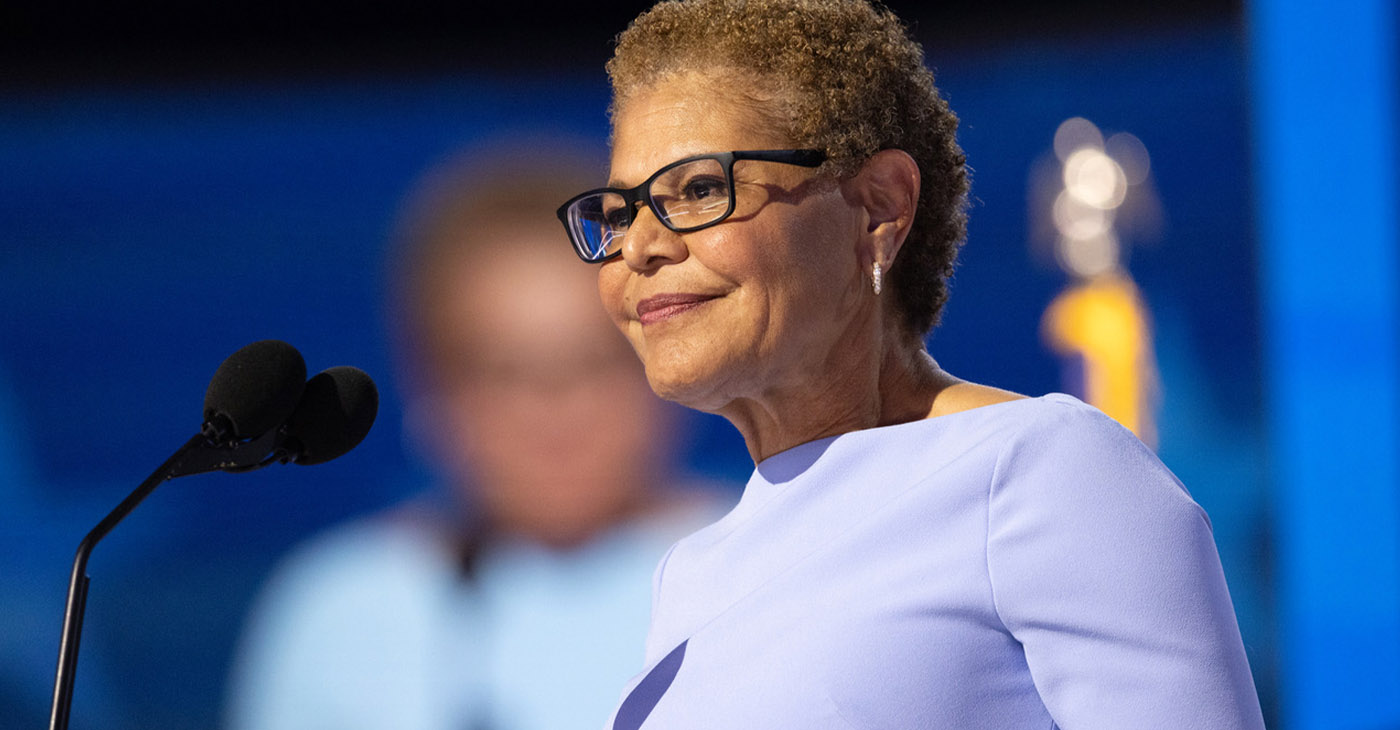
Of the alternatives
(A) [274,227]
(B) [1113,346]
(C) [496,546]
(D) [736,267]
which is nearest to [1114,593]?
(D) [736,267]

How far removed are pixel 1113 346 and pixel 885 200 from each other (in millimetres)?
1959

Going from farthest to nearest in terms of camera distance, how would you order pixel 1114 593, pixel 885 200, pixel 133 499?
pixel 885 200 < pixel 133 499 < pixel 1114 593

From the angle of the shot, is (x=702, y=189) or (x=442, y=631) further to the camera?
(x=442, y=631)

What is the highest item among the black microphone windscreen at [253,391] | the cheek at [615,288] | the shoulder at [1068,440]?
the cheek at [615,288]

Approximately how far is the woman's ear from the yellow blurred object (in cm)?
192

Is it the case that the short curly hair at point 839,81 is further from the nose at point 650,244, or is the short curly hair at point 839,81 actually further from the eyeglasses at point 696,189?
the nose at point 650,244

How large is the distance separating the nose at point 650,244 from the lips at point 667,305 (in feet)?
0.13

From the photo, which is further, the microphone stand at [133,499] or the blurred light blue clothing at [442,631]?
the blurred light blue clothing at [442,631]

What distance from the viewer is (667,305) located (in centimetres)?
138

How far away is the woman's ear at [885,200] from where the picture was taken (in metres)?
1.42

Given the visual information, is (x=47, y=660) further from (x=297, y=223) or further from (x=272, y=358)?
(x=272, y=358)

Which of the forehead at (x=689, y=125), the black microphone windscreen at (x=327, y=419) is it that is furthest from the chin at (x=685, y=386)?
the black microphone windscreen at (x=327, y=419)

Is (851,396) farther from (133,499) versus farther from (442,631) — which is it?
(442,631)

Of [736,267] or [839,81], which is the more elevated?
[839,81]
